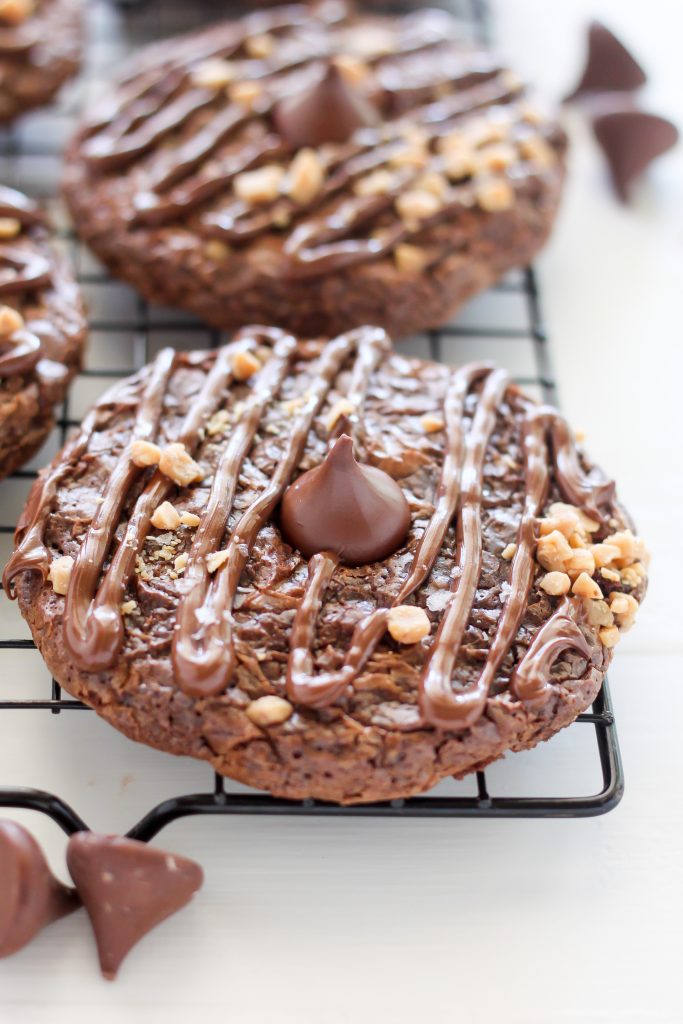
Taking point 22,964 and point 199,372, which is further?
point 199,372

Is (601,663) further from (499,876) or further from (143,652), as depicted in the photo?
(143,652)

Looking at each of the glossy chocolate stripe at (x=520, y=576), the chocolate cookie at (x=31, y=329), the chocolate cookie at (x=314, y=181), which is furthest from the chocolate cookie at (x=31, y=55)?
the glossy chocolate stripe at (x=520, y=576)

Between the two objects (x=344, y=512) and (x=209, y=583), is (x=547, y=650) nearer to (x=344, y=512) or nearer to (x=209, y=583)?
(x=344, y=512)

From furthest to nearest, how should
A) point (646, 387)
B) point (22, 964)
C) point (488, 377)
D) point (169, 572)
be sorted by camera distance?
1. point (646, 387)
2. point (488, 377)
3. point (169, 572)
4. point (22, 964)

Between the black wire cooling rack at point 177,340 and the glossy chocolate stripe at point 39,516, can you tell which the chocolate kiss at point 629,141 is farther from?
the glossy chocolate stripe at point 39,516

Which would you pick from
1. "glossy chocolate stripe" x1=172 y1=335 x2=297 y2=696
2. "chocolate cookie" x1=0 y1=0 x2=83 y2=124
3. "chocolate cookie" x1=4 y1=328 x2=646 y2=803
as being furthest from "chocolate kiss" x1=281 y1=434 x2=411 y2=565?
"chocolate cookie" x1=0 y1=0 x2=83 y2=124

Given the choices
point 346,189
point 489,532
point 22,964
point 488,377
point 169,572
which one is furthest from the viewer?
point 346,189

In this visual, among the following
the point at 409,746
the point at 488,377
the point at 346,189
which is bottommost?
the point at 409,746

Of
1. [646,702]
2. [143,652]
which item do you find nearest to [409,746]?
[143,652]

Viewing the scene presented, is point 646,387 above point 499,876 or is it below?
above
